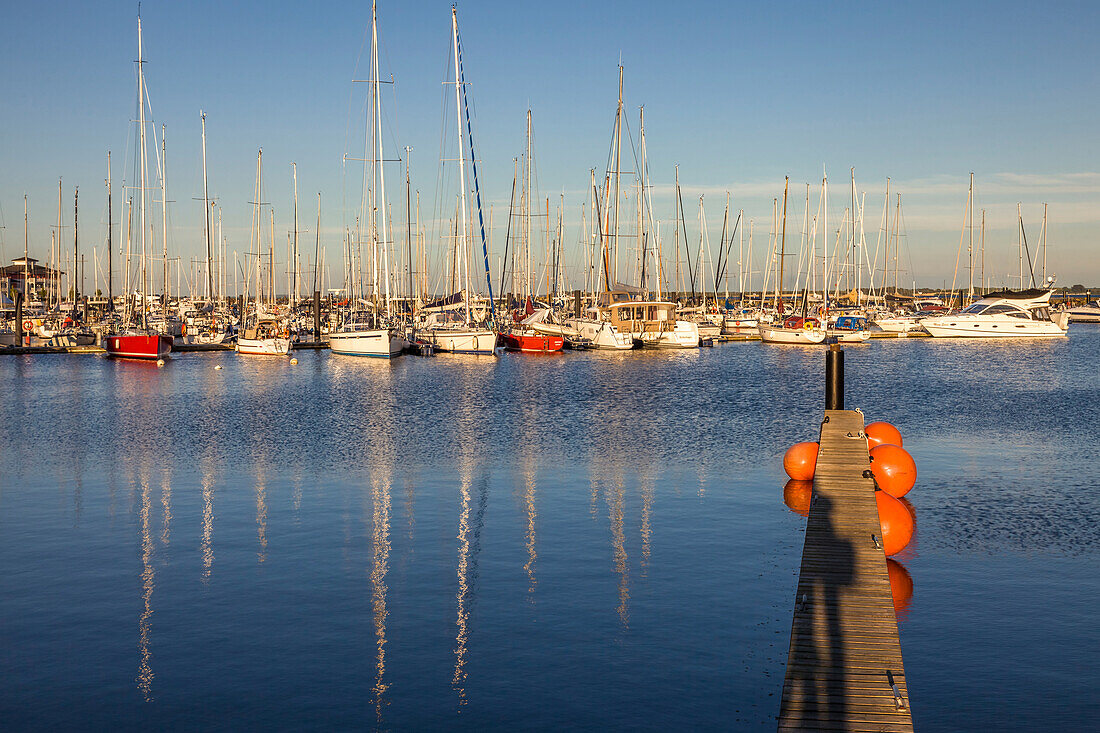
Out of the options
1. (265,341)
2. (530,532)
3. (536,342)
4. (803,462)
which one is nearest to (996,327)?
(536,342)

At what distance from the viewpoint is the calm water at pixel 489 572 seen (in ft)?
38.5

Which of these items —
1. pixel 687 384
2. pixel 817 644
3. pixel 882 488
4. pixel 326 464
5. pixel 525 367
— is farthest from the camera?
pixel 525 367

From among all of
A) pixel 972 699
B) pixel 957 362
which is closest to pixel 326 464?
pixel 972 699

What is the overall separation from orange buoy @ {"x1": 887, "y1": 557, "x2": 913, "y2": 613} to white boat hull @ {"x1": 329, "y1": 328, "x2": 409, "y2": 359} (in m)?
55.0

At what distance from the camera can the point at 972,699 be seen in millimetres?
11594

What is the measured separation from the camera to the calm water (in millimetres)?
11727

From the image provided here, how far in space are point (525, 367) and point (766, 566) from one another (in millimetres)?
47513

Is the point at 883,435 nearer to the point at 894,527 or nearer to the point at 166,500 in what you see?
A: the point at 894,527

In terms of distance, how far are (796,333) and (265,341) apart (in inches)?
1731

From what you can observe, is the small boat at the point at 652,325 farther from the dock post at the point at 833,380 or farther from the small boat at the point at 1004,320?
the dock post at the point at 833,380

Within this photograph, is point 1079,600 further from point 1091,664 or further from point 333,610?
point 333,610

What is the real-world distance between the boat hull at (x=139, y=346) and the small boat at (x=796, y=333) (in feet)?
161

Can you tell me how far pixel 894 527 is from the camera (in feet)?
58.5

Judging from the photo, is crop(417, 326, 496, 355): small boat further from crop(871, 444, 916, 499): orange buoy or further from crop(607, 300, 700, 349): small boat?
crop(871, 444, 916, 499): orange buoy
